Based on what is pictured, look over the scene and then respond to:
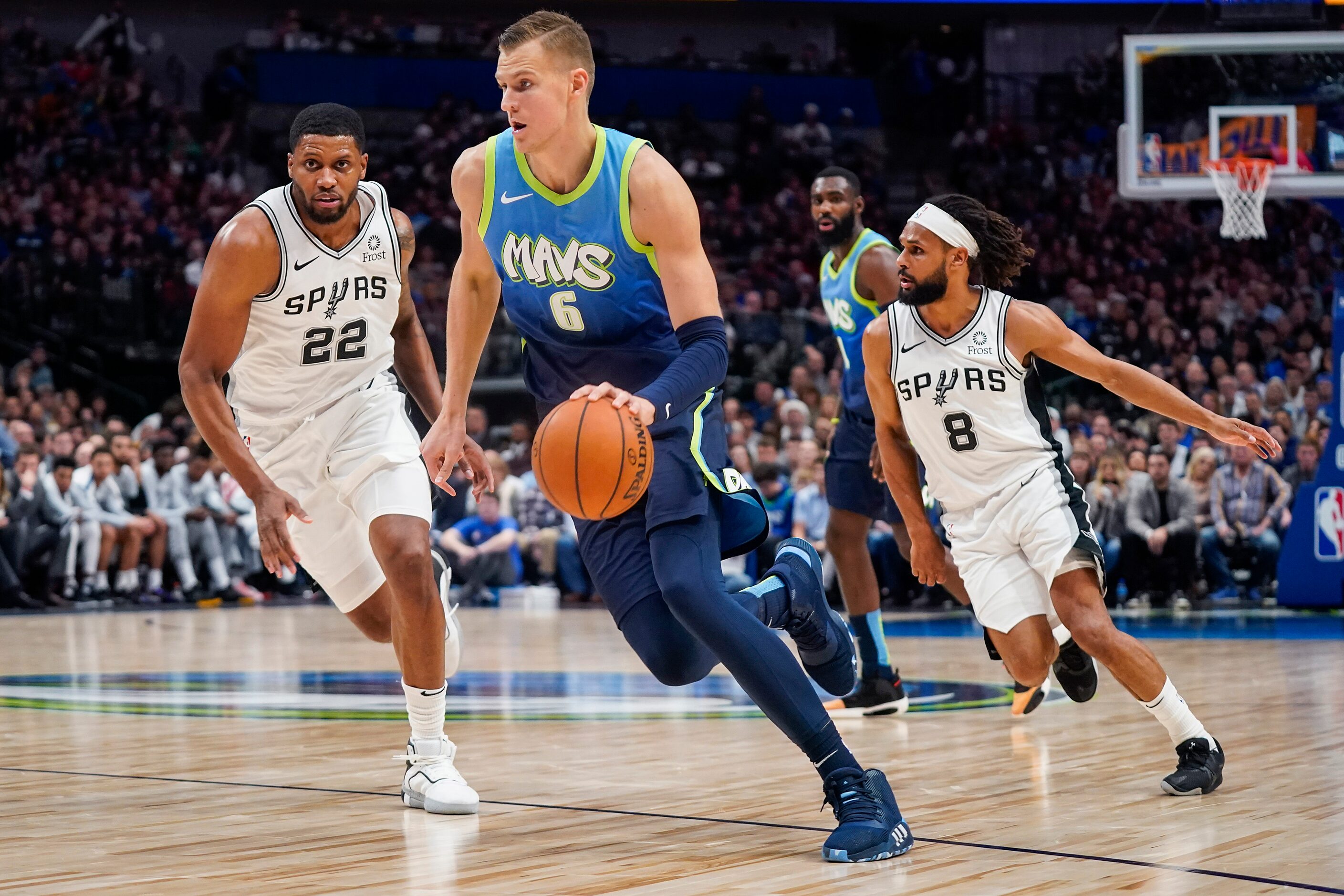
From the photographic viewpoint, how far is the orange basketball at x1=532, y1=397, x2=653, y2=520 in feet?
11.5

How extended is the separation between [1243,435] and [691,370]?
1740 millimetres

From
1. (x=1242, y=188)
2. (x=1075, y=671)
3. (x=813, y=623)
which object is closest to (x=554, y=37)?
(x=813, y=623)

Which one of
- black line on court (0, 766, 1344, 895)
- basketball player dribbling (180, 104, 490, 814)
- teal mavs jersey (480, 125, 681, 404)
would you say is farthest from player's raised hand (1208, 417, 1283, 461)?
basketball player dribbling (180, 104, 490, 814)

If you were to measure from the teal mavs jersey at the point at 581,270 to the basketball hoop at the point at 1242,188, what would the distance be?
7.84 meters

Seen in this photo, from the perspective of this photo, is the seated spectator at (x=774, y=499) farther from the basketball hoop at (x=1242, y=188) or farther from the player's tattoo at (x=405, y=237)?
the player's tattoo at (x=405, y=237)

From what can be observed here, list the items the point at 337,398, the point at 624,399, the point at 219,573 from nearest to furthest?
the point at 624,399 → the point at 337,398 → the point at 219,573

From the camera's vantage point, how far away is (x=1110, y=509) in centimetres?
1220

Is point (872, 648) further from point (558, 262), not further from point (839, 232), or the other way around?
point (558, 262)

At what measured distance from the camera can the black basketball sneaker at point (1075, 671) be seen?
17.0 ft

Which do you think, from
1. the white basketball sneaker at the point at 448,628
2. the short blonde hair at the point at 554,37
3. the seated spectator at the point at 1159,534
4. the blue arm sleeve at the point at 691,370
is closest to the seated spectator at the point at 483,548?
the seated spectator at the point at 1159,534

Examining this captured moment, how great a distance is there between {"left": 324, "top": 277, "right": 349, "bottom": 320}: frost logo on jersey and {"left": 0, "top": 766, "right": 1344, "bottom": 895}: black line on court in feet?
4.56

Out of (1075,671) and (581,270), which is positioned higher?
(581,270)

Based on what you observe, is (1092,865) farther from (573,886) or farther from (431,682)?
(431,682)

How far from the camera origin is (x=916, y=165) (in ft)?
70.6
